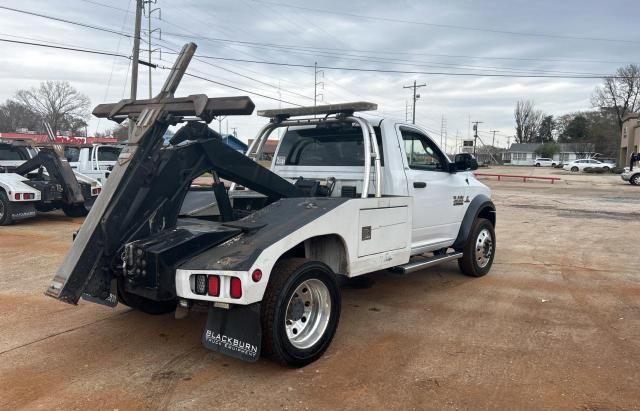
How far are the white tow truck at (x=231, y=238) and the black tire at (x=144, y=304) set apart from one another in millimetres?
17

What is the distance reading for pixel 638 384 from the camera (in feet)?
12.2

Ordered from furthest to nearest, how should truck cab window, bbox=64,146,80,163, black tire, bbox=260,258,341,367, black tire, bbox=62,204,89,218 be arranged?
truck cab window, bbox=64,146,80,163
black tire, bbox=62,204,89,218
black tire, bbox=260,258,341,367

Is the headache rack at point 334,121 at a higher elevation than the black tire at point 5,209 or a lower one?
higher

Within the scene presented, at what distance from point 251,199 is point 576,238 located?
821cm

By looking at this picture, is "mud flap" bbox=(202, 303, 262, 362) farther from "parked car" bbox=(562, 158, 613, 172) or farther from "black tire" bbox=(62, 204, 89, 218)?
"parked car" bbox=(562, 158, 613, 172)

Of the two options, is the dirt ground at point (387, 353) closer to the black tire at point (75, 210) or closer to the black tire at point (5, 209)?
the black tire at point (5, 209)

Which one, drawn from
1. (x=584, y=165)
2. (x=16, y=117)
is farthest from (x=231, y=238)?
(x=16, y=117)

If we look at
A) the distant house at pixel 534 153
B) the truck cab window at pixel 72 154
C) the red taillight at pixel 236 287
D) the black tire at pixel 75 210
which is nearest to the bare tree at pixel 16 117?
the truck cab window at pixel 72 154

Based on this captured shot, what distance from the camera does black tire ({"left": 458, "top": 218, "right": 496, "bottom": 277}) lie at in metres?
6.78

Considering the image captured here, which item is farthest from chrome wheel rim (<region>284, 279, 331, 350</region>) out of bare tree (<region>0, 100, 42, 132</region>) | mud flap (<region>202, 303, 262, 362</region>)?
bare tree (<region>0, 100, 42, 132</region>)

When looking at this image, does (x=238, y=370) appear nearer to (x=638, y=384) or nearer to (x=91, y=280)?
(x=91, y=280)

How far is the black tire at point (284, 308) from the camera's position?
3586 millimetres

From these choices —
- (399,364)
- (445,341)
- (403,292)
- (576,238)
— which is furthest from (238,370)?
(576,238)

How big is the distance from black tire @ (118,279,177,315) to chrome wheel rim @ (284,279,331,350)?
155 centimetres
